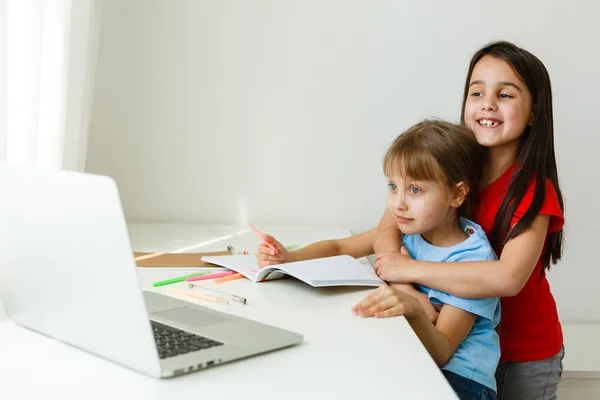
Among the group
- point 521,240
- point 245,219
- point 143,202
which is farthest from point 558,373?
point 143,202

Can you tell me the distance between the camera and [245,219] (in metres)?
2.18

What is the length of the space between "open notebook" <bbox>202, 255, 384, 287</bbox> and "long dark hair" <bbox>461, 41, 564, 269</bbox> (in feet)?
0.90

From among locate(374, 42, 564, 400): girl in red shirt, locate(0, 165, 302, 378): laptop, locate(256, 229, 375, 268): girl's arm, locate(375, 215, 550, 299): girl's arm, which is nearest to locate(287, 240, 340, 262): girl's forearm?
locate(256, 229, 375, 268): girl's arm

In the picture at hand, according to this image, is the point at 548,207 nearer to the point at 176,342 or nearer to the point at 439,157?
the point at 439,157

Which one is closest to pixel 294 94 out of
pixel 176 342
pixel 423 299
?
pixel 423 299

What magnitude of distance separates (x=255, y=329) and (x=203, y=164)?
1189 millimetres

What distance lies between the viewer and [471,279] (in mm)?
1282

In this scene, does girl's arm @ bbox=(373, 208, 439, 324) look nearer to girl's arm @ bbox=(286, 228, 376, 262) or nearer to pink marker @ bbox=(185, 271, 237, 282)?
girl's arm @ bbox=(286, 228, 376, 262)

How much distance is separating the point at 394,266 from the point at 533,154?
1.18 ft

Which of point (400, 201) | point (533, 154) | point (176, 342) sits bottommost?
point (176, 342)

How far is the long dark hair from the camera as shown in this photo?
1422mm

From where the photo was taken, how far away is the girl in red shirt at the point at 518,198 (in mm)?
1412

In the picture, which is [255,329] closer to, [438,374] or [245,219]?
[438,374]

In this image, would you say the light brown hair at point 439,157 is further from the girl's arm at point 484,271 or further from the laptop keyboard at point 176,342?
the laptop keyboard at point 176,342
